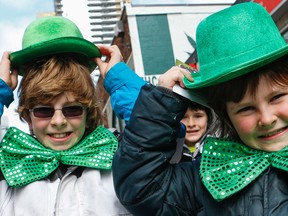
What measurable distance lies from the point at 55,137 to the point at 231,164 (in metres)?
0.86

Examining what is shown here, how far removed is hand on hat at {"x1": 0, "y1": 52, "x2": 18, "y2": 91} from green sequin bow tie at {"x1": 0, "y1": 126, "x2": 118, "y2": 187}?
227mm

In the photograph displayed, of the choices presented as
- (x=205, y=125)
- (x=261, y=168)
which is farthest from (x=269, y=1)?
(x=261, y=168)

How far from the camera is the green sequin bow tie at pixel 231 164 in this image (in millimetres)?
1549

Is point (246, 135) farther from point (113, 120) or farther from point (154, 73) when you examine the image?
point (113, 120)

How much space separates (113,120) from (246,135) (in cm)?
1401

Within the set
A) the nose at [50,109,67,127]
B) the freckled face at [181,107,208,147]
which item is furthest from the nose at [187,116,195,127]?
the nose at [50,109,67,127]

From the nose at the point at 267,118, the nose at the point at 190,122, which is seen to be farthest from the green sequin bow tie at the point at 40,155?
the nose at the point at 190,122

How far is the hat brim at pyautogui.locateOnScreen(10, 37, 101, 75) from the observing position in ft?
6.49

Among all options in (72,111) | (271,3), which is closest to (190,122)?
(72,111)

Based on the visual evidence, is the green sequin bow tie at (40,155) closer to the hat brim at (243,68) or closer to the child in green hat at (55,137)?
the child in green hat at (55,137)

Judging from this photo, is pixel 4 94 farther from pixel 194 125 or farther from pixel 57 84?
pixel 194 125

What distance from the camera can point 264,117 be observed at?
59.9 inches

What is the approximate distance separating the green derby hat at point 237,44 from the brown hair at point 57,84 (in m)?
0.65

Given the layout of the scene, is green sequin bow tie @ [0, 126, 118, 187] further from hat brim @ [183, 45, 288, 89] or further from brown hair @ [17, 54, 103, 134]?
hat brim @ [183, 45, 288, 89]
